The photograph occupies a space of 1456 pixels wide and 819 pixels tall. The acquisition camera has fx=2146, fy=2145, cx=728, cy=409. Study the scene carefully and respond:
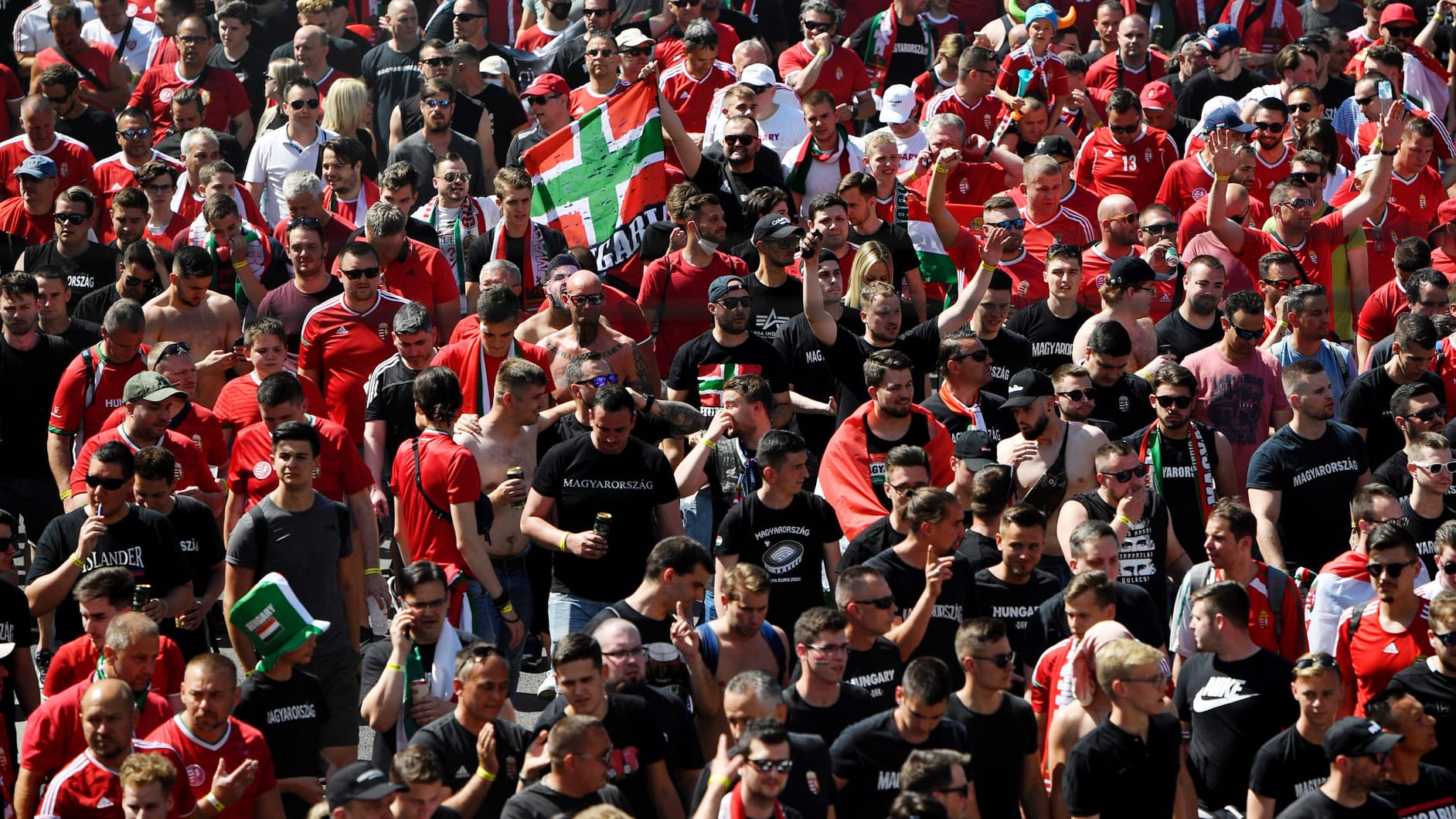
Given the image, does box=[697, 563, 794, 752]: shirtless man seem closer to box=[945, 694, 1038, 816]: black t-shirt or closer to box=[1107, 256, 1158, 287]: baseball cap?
box=[945, 694, 1038, 816]: black t-shirt

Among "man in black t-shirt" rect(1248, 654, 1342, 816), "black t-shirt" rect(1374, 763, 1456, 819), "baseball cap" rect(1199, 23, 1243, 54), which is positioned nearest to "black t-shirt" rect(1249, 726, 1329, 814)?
"man in black t-shirt" rect(1248, 654, 1342, 816)

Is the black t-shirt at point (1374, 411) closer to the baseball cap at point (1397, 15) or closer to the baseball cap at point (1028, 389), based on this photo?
the baseball cap at point (1028, 389)

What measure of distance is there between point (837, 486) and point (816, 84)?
6.19 meters

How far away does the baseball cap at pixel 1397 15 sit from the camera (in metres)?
16.7

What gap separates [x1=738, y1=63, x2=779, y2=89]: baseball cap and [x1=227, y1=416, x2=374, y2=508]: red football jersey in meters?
5.56

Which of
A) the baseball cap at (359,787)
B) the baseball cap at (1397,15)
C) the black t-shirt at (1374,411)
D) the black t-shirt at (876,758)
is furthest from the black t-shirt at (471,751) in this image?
the baseball cap at (1397,15)

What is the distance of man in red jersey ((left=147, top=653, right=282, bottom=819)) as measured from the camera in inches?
310

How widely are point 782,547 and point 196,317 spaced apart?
415 centimetres

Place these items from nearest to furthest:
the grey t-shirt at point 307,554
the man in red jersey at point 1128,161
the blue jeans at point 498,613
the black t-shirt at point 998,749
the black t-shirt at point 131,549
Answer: the black t-shirt at point 998,749, the black t-shirt at point 131,549, the grey t-shirt at point 307,554, the blue jeans at point 498,613, the man in red jersey at point 1128,161

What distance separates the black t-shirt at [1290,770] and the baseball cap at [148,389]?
526 centimetres

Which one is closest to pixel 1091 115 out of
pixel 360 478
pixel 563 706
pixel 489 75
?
pixel 489 75

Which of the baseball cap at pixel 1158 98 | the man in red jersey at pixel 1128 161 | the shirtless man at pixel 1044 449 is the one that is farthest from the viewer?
the baseball cap at pixel 1158 98

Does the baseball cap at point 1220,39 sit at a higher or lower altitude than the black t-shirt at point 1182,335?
lower

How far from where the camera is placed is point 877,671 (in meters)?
8.73
